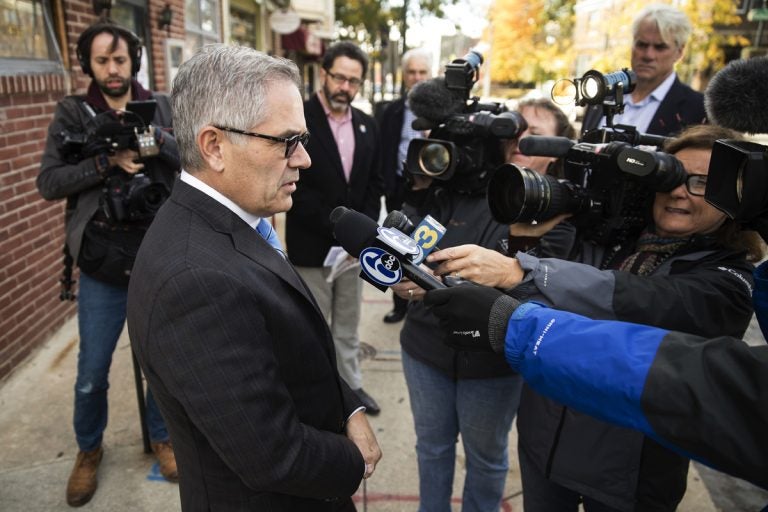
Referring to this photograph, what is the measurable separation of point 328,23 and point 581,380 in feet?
48.2

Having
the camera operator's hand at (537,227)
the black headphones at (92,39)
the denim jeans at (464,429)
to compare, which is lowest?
the denim jeans at (464,429)

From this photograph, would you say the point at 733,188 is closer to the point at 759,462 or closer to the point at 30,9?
the point at 759,462

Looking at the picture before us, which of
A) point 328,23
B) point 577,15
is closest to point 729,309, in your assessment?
point 328,23

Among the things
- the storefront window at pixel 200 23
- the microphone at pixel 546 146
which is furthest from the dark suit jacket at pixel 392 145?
the storefront window at pixel 200 23

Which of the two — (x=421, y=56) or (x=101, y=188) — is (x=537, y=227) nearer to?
(x=101, y=188)

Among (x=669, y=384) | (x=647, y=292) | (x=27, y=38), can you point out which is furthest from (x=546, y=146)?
(x=27, y=38)

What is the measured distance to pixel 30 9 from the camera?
3.77 metres

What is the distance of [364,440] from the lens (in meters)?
1.57

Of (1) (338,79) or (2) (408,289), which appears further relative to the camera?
(1) (338,79)

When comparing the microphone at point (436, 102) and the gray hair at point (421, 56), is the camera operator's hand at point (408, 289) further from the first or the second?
the gray hair at point (421, 56)

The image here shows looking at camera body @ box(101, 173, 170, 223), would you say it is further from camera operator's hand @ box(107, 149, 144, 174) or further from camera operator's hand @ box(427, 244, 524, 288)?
camera operator's hand @ box(427, 244, 524, 288)

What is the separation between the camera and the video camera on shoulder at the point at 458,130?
205cm

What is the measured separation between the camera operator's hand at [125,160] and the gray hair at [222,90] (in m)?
1.27

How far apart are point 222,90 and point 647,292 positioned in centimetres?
121
